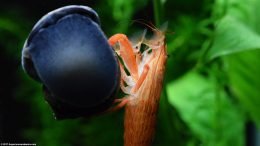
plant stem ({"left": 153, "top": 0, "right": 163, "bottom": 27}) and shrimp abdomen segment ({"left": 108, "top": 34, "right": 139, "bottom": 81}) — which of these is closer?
shrimp abdomen segment ({"left": 108, "top": 34, "right": 139, "bottom": 81})

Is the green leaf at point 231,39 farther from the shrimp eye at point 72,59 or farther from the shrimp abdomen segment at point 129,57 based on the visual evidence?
the shrimp eye at point 72,59

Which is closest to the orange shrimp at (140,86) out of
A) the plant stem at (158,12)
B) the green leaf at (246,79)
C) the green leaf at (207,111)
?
the plant stem at (158,12)

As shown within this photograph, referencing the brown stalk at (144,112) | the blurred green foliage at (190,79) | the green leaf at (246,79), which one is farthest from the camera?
the green leaf at (246,79)

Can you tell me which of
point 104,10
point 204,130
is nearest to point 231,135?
point 204,130

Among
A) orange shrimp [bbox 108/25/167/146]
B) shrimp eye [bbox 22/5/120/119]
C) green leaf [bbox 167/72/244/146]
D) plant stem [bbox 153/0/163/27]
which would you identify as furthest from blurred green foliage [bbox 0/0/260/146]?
shrimp eye [bbox 22/5/120/119]

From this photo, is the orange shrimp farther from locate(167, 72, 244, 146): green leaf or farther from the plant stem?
locate(167, 72, 244, 146): green leaf

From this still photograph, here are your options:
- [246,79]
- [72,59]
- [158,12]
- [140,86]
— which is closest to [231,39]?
[158,12]

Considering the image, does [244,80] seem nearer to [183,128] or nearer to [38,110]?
[183,128]
